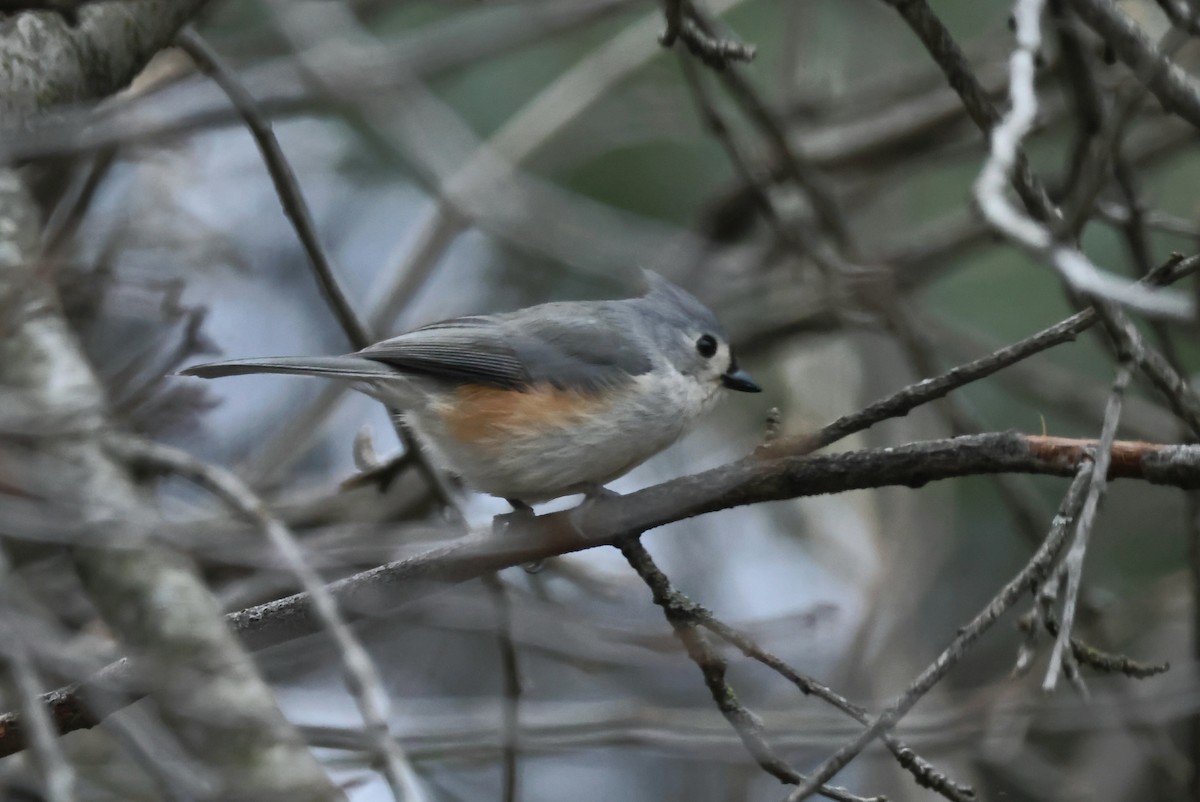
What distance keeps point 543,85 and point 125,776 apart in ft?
15.8

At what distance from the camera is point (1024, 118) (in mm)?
1988

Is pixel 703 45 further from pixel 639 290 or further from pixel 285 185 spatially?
pixel 639 290

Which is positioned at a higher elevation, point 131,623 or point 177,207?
point 177,207

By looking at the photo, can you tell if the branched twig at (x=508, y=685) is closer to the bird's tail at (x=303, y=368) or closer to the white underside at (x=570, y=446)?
the white underside at (x=570, y=446)

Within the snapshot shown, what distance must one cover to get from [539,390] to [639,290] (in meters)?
2.14

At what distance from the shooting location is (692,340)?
3.75m

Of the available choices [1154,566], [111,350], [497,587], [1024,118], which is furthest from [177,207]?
[1154,566]

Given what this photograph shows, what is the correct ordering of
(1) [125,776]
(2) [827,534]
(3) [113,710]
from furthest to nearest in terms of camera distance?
(2) [827,534] → (1) [125,776] → (3) [113,710]

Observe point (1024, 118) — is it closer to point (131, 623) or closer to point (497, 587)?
point (497, 587)

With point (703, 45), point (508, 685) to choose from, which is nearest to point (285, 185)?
point (703, 45)

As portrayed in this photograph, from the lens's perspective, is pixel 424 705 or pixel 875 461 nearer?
pixel 875 461

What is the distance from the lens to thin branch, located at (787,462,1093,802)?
72.9 inches

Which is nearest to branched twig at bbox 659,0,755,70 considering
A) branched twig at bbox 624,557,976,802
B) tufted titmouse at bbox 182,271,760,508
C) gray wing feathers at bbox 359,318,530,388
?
tufted titmouse at bbox 182,271,760,508

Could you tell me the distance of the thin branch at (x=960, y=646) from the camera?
185cm
